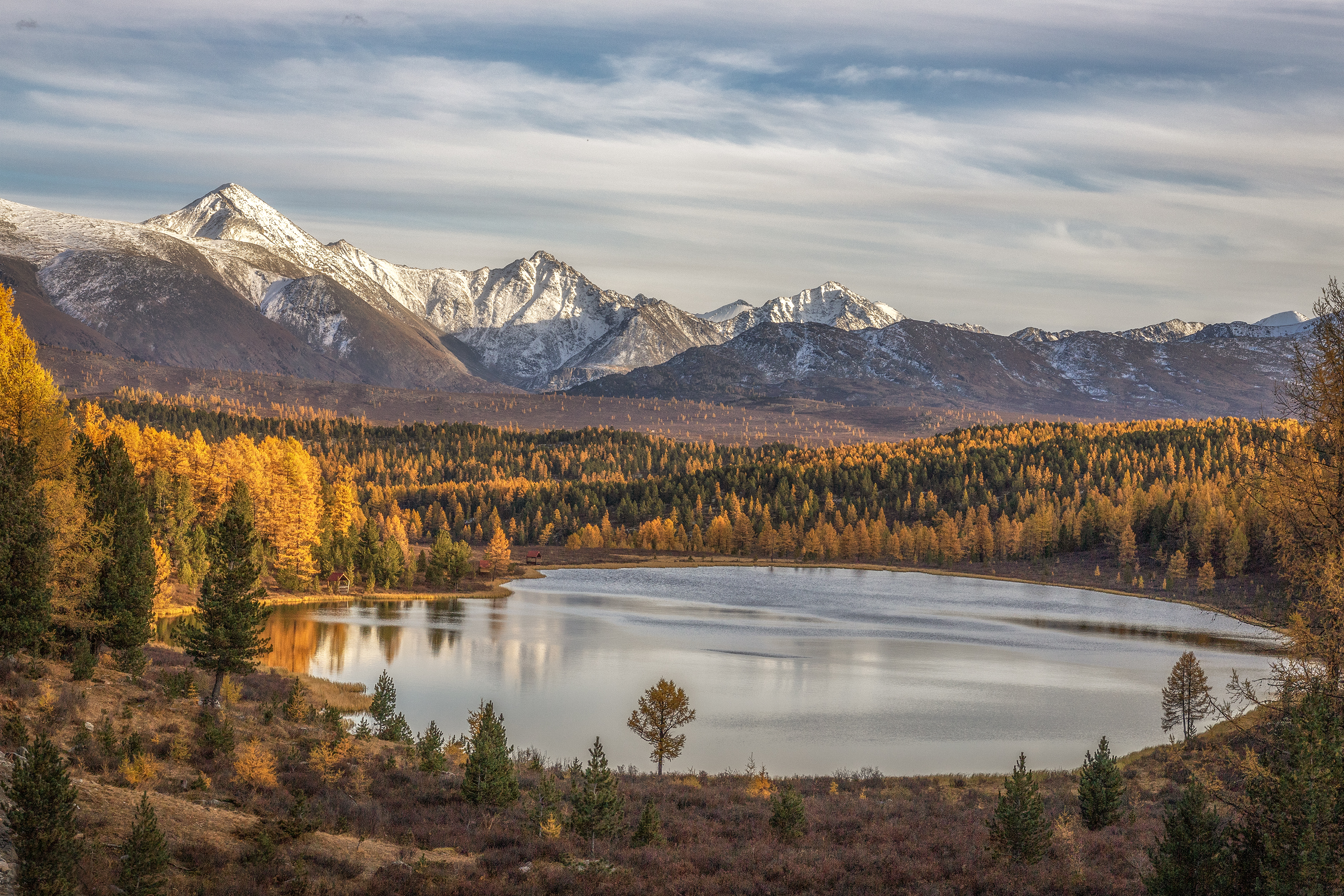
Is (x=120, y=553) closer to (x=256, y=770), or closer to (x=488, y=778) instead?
(x=256, y=770)

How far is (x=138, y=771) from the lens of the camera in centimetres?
2673

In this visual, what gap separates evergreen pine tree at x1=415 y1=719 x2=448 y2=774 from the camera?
113ft

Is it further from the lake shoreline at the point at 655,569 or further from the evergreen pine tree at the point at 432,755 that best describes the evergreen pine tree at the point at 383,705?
the lake shoreline at the point at 655,569

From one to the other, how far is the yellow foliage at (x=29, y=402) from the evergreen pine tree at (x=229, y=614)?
8.06 m

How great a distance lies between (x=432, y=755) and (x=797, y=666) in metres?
47.6

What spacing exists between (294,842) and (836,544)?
594 ft

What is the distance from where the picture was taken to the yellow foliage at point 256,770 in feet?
96.7

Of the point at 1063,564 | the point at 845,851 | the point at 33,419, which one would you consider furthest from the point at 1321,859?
the point at 1063,564

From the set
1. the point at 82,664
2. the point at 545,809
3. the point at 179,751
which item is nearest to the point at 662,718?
the point at 545,809

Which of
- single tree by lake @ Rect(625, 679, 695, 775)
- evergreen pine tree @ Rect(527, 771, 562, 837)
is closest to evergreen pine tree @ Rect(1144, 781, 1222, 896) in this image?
evergreen pine tree @ Rect(527, 771, 562, 837)

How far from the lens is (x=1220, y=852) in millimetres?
19750

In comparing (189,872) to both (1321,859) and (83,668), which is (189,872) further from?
(1321,859)

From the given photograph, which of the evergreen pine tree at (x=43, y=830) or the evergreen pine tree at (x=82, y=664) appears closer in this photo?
the evergreen pine tree at (x=43, y=830)

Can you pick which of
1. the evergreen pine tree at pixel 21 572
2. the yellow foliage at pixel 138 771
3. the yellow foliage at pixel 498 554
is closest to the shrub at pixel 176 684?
the evergreen pine tree at pixel 21 572
